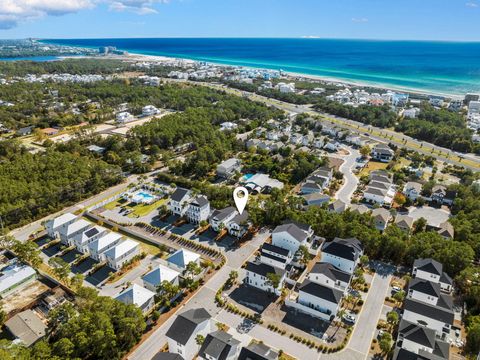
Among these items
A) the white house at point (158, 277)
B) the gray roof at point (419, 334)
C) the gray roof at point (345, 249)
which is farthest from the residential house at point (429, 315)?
the white house at point (158, 277)

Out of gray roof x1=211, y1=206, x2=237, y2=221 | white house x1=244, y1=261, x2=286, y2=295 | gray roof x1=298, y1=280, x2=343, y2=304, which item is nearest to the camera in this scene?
gray roof x1=298, y1=280, x2=343, y2=304

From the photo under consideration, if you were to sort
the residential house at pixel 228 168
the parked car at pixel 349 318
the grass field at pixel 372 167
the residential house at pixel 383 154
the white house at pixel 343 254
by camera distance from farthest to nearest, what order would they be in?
the residential house at pixel 383 154
the grass field at pixel 372 167
the residential house at pixel 228 168
the white house at pixel 343 254
the parked car at pixel 349 318

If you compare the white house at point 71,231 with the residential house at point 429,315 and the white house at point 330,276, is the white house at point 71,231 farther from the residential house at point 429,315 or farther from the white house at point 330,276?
the residential house at point 429,315

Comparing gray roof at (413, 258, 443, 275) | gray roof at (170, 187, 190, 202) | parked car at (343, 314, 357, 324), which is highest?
gray roof at (170, 187, 190, 202)

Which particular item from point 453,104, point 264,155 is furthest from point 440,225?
point 453,104

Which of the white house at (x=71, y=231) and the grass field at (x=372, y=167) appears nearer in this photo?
the white house at (x=71, y=231)

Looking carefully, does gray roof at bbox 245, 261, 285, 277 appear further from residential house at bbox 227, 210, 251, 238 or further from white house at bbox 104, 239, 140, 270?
white house at bbox 104, 239, 140, 270

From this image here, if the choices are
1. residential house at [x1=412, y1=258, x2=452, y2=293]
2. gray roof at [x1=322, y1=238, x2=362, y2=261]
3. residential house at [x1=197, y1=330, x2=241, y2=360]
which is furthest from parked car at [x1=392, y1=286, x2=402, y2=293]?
residential house at [x1=197, y1=330, x2=241, y2=360]
